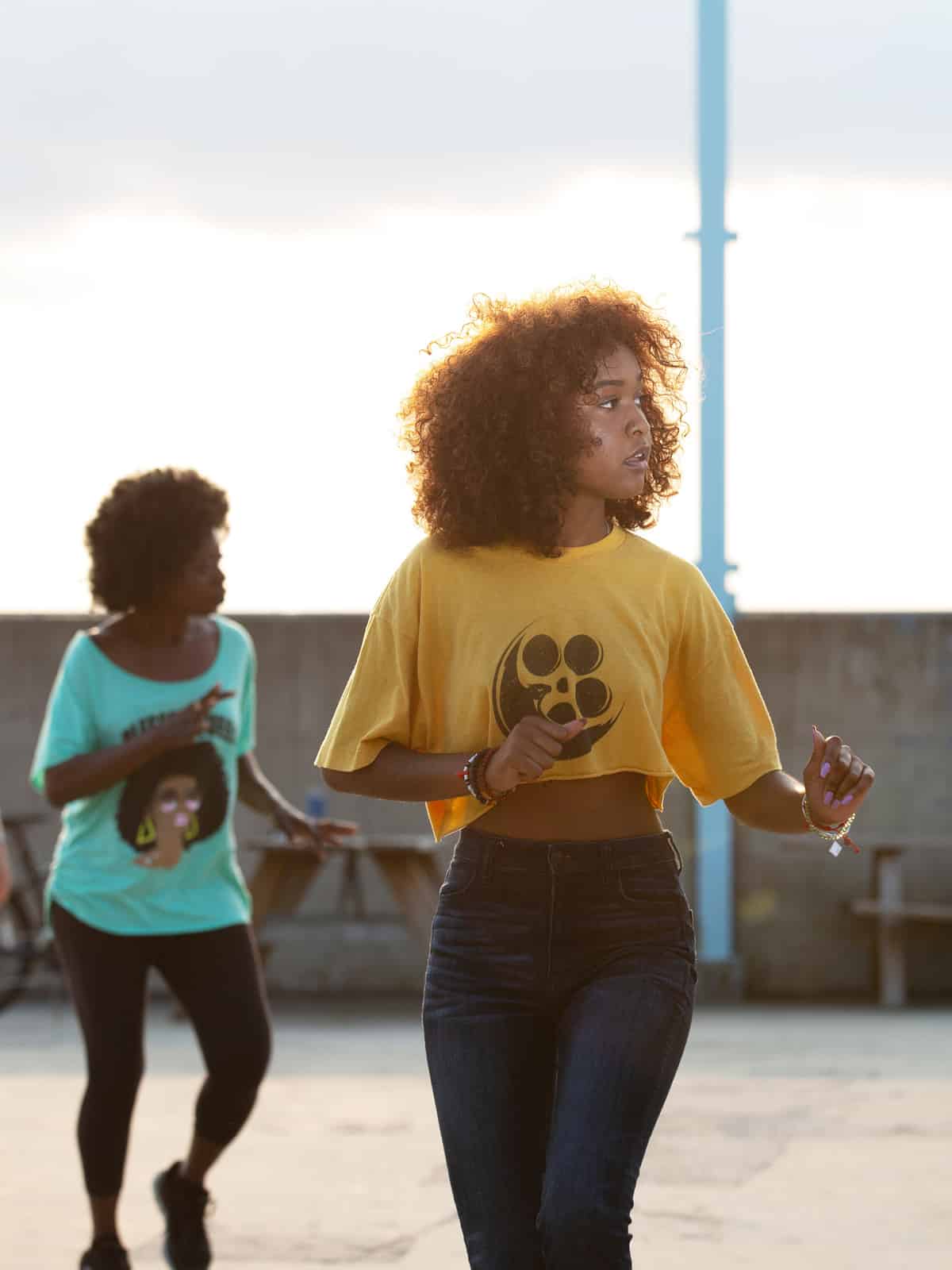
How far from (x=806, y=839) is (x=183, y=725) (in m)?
6.96

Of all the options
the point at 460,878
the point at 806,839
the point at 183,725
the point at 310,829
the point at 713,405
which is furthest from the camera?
the point at 806,839

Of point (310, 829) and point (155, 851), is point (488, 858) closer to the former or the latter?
point (155, 851)

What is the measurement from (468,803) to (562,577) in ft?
1.21

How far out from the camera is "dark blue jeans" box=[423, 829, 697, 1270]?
3.08 m

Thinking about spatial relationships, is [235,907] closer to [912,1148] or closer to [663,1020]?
[663,1020]

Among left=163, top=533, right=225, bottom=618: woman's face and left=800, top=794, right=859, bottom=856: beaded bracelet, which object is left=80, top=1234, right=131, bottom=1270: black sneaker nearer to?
left=163, top=533, right=225, bottom=618: woman's face

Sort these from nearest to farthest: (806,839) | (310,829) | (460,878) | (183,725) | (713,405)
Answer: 1. (460,878)
2. (183,725)
3. (310,829)
4. (713,405)
5. (806,839)

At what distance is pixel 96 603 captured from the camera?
533 cm

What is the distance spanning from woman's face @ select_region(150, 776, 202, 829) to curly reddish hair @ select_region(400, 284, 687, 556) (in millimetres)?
1624

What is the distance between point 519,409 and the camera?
3.41 m

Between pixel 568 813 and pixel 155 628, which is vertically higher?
pixel 155 628

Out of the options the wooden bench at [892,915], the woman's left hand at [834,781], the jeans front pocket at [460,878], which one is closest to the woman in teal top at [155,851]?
the jeans front pocket at [460,878]

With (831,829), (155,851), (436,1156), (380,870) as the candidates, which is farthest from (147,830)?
(380,870)

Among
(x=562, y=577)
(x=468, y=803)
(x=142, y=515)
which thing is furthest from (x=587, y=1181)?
(x=142, y=515)
